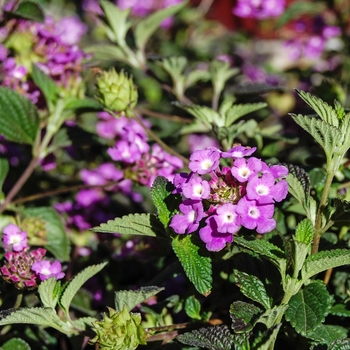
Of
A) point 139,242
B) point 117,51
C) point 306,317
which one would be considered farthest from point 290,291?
point 117,51

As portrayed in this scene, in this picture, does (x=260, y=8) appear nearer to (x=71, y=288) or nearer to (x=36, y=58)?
(x=36, y=58)

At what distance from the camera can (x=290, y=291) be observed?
83 cm

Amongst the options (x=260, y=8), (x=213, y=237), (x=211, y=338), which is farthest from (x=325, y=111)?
(x=260, y=8)

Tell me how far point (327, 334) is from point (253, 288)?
148mm

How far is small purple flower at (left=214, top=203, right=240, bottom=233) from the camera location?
0.79 meters

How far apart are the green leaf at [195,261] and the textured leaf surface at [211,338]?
0.07 metres

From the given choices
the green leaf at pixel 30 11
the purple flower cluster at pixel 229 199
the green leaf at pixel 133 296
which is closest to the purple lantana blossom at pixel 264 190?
the purple flower cluster at pixel 229 199

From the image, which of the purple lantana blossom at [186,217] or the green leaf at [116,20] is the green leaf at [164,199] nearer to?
the purple lantana blossom at [186,217]

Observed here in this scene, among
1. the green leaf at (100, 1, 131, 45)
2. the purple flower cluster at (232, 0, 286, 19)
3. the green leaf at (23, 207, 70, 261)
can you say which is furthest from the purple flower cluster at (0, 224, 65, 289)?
the purple flower cluster at (232, 0, 286, 19)

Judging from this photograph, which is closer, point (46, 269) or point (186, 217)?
point (186, 217)

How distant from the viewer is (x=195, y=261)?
0.85 m

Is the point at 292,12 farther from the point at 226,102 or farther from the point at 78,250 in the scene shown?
the point at 78,250

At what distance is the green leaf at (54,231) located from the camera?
124 cm

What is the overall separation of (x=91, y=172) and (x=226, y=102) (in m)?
0.55
